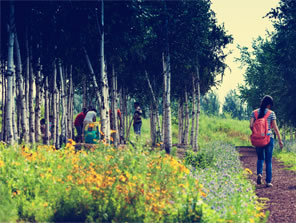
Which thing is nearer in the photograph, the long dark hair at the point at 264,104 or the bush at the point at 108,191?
the bush at the point at 108,191

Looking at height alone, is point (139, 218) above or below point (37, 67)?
below

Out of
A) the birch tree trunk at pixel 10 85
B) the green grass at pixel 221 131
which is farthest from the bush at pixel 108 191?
the green grass at pixel 221 131

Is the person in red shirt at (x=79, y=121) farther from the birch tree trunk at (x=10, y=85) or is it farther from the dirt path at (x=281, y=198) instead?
the dirt path at (x=281, y=198)

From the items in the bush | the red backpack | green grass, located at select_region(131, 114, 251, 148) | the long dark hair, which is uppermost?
the long dark hair

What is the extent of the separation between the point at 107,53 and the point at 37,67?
3.05m

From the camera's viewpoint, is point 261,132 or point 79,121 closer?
point 261,132

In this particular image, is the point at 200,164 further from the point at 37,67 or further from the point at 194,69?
the point at 194,69

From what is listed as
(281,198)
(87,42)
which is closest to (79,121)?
(87,42)

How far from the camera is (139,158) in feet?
21.9

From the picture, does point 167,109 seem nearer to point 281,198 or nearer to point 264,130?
point 264,130

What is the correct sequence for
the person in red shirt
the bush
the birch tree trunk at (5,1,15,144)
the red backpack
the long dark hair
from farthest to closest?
the person in red shirt
the birch tree trunk at (5,1,15,144)
the long dark hair
the red backpack
the bush

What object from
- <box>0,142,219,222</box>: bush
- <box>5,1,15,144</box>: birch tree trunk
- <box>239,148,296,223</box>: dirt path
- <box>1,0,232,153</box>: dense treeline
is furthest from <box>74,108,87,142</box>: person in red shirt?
<box>0,142,219,222</box>: bush

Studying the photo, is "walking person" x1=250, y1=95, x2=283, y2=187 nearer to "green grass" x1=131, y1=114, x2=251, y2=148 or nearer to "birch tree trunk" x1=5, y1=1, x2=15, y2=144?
"birch tree trunk" x1=5, y1=1, x2=15, y2=144

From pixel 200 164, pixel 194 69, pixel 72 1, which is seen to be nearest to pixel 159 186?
pixel 200 164
